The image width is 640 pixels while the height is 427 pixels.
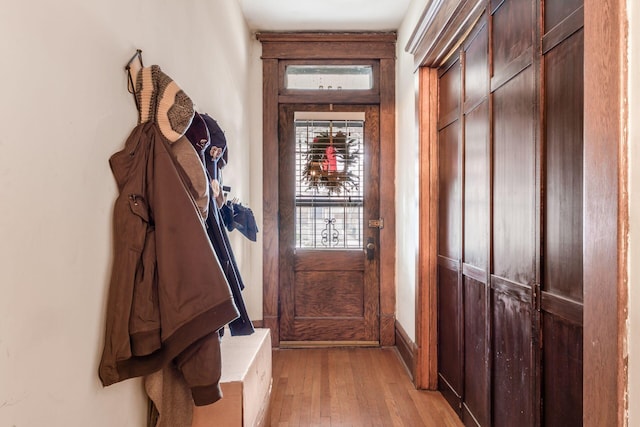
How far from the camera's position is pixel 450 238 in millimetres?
2217

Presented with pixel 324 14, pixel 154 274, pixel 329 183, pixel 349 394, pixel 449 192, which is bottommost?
pixel 349 394

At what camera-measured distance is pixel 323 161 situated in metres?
3.23

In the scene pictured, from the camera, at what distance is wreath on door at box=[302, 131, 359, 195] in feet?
10.6

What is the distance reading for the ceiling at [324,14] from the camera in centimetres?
279

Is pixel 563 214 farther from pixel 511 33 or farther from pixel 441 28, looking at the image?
pixel 441 28

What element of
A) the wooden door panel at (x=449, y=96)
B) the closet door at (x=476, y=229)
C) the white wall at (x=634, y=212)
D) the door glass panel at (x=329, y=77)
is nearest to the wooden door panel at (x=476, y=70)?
the closet door at (x=476, y=229)

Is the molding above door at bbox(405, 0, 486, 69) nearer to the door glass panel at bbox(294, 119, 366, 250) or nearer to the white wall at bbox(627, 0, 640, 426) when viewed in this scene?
the door glass panel at bbox(294, 119, 366, 250)

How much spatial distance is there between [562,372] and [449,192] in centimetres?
118

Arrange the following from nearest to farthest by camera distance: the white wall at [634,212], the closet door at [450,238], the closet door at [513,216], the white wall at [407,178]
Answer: the white wall at [634,212]
the closet door at [513,216]
the closet door at [450,238]
the white wall at [407,178]

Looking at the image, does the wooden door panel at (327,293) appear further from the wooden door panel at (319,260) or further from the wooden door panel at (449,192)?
the wooden door panel at (449,192)

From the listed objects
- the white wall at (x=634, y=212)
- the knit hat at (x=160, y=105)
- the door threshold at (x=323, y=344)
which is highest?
the knit hat at (x=160, y=105)

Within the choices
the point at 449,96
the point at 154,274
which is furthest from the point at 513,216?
the point at 154,274

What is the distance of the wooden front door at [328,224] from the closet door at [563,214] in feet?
6.54

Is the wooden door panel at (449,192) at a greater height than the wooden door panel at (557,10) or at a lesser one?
lesser
